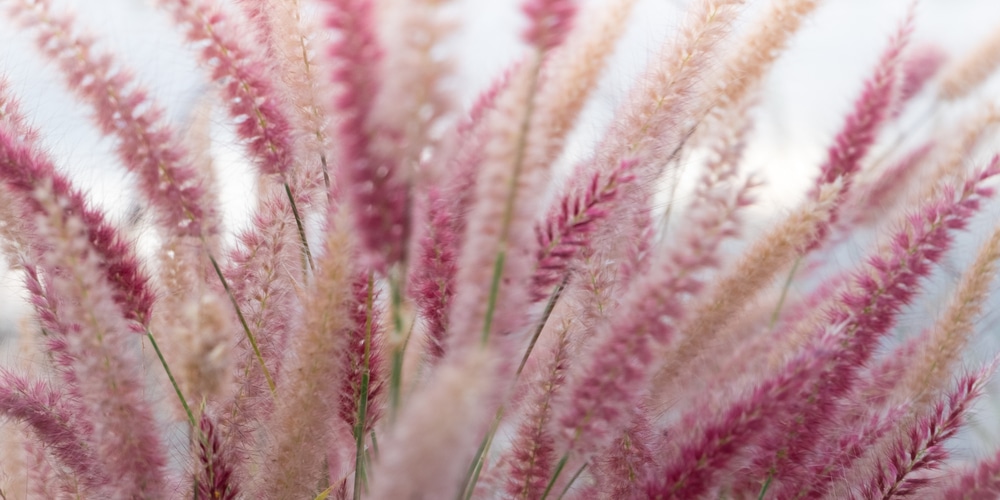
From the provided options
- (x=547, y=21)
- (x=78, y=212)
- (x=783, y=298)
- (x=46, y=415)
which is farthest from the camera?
(x=783, y=298)

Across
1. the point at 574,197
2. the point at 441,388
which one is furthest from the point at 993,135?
the point at 441,388

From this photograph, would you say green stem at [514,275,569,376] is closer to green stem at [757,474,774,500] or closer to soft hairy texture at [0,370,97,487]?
green stem at [757,474,774,500]

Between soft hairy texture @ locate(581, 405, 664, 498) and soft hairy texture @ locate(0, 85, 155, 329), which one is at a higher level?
soft hairy texture @ locate(0, 85, 155, 329)

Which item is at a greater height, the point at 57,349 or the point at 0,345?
the point at 57,349

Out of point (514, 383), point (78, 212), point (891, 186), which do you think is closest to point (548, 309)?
point (514, 383)

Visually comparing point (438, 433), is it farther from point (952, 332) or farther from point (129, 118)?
point (952, 332)

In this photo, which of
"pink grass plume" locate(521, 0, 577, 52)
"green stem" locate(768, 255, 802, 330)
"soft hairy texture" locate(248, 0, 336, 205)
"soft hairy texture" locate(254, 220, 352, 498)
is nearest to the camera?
"pink grass plume" locate(521, 0, 577, 52)

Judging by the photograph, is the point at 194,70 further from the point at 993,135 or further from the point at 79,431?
the point at 993,135

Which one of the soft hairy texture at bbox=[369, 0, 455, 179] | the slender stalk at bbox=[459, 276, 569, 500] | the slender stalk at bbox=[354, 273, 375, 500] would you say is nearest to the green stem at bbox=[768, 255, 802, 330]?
the slender stalk at bbox=[459, 276, 569, 500]
